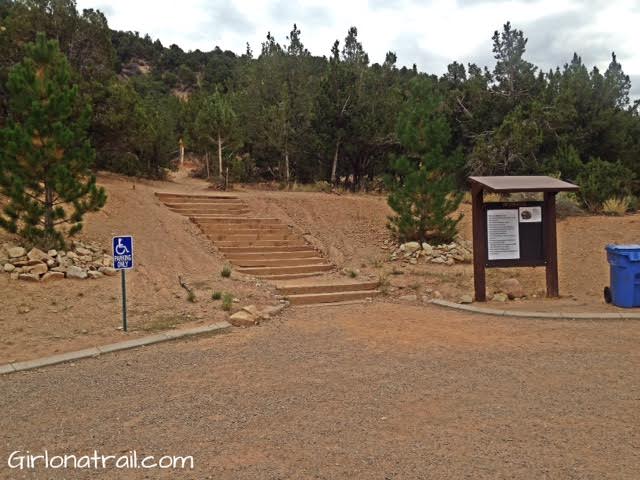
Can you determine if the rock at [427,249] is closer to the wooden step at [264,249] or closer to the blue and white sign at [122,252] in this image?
the wooden step at [264,249]

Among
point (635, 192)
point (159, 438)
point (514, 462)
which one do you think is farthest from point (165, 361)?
point (635, 192)

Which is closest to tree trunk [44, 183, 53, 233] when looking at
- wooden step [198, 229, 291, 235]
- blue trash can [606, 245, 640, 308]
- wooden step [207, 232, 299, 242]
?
wooden step [207, 232, 299, 242]

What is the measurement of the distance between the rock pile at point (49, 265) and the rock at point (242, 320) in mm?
3266

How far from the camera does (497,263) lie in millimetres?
9453

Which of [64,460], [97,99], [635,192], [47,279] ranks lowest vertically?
[64,460]

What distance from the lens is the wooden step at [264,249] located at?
41.6 feet

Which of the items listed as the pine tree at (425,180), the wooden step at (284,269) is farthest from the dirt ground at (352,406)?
the pine tree at (425,180)

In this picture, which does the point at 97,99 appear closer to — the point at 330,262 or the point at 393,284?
the point at 330,262

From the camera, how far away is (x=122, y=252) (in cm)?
738

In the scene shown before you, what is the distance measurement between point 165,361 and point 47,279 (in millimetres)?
4326

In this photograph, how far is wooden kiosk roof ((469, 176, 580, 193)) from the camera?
8.95 meters

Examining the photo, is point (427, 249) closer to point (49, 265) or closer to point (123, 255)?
point (123, 255)

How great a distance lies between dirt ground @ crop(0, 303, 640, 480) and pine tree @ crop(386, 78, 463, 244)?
6.43 metres

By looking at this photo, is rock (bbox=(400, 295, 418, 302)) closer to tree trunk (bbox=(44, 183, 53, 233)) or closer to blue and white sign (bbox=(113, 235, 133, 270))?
blue and white sign (bbox=(113, 235, 133, 270))
